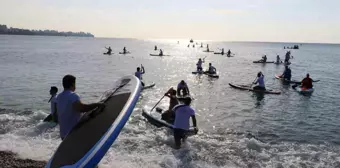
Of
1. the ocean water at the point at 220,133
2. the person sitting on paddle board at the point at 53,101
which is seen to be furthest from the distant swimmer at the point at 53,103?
the ocean water at the point at 220,133

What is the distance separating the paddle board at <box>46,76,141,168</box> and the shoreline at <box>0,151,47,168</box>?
282 cm

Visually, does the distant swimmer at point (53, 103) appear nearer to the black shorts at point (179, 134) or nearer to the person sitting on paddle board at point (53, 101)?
the person sitting on paddle board at point (53, 101)

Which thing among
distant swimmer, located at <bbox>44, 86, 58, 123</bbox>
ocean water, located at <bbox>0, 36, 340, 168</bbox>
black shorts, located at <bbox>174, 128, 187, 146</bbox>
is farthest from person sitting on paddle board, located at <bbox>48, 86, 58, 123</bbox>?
black shorts, located at <bbox>174, 128, 187, 146</bbox>

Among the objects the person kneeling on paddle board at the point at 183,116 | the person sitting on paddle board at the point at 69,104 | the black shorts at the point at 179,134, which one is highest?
the person sitting on paddle board at the point at 69,104

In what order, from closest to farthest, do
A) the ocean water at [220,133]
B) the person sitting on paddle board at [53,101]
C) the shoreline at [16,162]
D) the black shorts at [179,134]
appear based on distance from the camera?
the shoreline at [16,162]
the black shorts at [179,134]
the ocean water at [220,133]
the person sitting on paddle board at [53,101]

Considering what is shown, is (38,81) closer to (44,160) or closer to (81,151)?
(44,160)

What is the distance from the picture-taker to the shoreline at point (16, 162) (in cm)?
941

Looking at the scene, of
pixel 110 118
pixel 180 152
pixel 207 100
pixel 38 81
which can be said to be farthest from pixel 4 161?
pixel 38 81

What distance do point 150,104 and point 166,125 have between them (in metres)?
6.71

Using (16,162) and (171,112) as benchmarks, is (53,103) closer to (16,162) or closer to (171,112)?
(16,162)

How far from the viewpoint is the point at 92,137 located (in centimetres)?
710

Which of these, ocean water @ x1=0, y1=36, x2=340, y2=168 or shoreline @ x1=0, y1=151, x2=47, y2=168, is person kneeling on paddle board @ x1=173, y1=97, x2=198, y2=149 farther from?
shoreline @ x1=0, y1=151, x2=47, y2=168

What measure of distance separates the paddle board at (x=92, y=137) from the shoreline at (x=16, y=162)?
9.25 ft

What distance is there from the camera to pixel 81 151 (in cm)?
666
